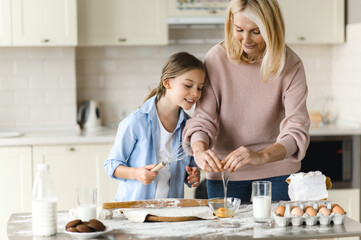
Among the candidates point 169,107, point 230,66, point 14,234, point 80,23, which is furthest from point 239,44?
point 80,23

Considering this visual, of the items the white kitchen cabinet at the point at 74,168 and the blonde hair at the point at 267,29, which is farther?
the white kitchen cabinet at the point at 74,168

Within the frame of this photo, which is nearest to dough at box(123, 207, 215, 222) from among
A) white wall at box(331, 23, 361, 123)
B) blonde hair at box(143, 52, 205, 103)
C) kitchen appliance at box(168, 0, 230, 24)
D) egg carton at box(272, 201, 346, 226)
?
egg carton at box(272, 201, 346, 226)

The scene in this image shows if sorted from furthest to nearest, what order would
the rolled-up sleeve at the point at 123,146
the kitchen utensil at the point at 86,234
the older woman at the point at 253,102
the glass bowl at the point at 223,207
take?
the rolled-up sleeve at the point at 123,146, the older woman at the point at 253,102, the glass bowl at the point at 223,207, the kitchen utensil at the point at 86,234

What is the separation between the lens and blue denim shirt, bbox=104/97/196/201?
2467 mm

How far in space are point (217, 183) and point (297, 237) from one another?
0.68m

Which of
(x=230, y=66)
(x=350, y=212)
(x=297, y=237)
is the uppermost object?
(x=230, y=66)

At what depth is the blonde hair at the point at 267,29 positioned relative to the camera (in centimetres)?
227

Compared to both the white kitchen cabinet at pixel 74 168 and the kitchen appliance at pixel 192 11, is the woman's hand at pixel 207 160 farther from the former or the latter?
the kitchen appliance at pixel 192 11

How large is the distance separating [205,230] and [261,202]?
22cm

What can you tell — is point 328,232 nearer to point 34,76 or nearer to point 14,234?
point 14,234

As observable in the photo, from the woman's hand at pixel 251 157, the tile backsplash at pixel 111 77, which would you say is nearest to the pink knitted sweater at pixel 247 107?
the woman's hand at pixel 251 157

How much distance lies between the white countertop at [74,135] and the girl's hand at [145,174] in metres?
1.69

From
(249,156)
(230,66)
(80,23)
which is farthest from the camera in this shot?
(80,23)

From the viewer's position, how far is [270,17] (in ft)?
7.49
